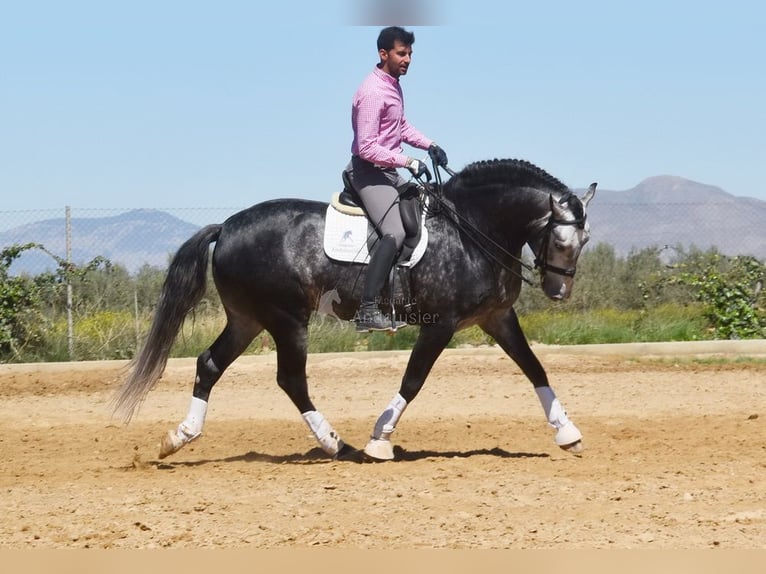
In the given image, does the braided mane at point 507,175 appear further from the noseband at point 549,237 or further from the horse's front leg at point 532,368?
the horse's front leg at point 532,368

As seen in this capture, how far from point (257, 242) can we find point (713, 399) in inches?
216

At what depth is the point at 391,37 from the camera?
8367mm

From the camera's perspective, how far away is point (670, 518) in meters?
6.16

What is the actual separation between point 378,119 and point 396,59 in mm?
494

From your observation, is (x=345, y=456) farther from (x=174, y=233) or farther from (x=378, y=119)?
(x=174, y=233)

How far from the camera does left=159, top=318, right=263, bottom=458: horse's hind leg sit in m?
8.67

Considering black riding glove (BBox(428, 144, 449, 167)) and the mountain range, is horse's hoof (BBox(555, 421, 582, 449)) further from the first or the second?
the mountain range

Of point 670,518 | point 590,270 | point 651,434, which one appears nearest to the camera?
point 670,518

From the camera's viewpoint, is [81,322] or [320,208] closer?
[320,208]

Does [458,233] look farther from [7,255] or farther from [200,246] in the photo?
[7,255]

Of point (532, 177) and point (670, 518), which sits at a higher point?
point (532, 177)

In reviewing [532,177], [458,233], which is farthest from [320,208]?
[532,177]

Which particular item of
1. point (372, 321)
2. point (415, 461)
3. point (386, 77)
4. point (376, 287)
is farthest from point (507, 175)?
point (415, 461)

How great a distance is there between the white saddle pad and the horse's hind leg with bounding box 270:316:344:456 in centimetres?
65
